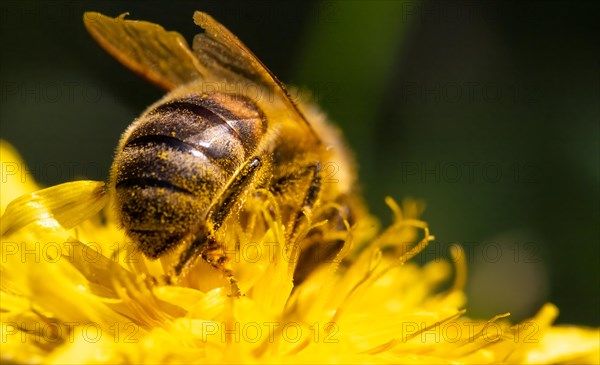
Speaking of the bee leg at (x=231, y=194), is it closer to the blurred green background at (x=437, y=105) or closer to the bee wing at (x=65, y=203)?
the bee wing at (x=65, y=203)

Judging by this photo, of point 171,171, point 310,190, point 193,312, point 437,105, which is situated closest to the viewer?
point 171,171

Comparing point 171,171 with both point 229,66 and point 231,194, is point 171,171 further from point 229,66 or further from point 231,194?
point 229,66

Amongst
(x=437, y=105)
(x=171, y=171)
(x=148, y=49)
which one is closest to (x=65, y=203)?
(x=171, y=171)

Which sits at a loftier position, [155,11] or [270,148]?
[155,11]

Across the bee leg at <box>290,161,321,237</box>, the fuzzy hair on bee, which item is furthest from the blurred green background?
the bee leg at <box>290,161,321,237</box>

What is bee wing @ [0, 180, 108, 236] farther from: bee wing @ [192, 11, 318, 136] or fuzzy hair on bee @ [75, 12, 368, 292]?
bee wing @ [192, 11, 318, 136]

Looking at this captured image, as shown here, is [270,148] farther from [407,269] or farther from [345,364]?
[407,269]

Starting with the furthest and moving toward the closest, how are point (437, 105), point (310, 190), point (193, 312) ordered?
1. point (437, 105)
2. point (310, 190)
3. point (193, 312)

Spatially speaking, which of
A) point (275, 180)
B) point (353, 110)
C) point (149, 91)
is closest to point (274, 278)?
point (275, 180)
